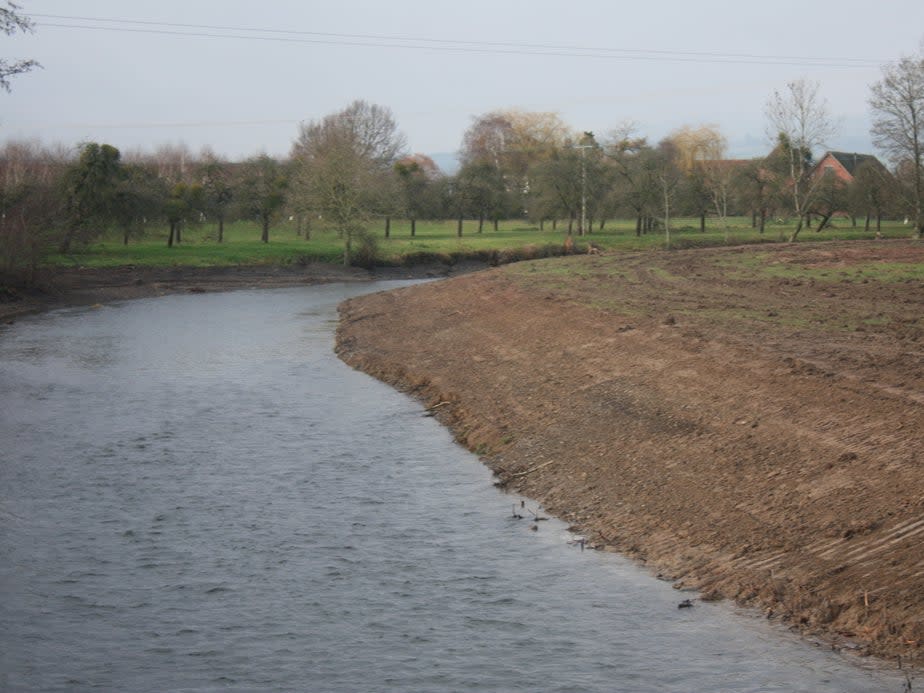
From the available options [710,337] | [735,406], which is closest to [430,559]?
[735,406]

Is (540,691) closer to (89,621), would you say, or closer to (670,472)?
(89,621)

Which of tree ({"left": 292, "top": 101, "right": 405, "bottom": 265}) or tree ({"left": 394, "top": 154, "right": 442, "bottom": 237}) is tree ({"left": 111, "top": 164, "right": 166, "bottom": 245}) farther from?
tree ({"left": 394, "top": 154, "right": 442, "bottom": 237})

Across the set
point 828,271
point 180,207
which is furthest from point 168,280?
point 828,271

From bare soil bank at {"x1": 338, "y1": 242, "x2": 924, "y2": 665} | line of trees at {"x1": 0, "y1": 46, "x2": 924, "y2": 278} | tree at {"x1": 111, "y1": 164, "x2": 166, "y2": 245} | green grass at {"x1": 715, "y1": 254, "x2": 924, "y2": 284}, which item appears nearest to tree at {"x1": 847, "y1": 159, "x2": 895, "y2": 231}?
line of trees at {"x1": 0, "y1": 46, "x2": 924, "y2": 278}

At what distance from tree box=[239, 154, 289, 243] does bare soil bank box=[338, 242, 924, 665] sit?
164 ft

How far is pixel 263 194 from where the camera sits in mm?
79250

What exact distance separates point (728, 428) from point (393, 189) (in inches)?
2370

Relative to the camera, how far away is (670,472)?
47.1 ft

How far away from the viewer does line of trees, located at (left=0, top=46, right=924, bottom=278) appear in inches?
2489

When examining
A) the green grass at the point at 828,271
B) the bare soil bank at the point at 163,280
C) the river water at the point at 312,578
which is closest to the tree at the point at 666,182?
the bare soil bank at the point at 163,280

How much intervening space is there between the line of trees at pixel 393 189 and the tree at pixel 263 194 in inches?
4.2

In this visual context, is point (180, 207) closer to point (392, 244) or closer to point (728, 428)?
point (392, 244)

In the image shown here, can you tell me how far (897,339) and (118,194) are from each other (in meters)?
56.2

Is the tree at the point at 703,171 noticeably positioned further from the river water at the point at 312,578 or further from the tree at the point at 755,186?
the river water at the point at 312,578
